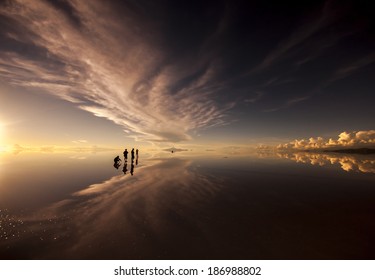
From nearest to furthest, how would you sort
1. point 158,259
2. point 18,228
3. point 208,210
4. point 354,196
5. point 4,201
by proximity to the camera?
point 158,259, point 18,228, point 208,210, point 4,201, point 354,196

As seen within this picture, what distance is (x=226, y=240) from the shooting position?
343 inches

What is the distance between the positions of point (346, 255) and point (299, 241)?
1.60 metres

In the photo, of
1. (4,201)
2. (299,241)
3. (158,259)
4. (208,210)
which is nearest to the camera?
(158,259)

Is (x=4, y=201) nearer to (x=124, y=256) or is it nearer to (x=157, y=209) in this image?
(x=157, y=209)

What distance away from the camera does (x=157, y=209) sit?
12.9 metres

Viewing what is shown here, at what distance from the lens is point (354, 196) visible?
52.5 feet

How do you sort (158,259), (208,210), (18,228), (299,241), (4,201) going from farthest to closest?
1. (4,201)
2. (208,210)
3. (18,228)
4. (299,241)
5. (158,259)

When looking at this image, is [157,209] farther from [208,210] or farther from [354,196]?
[354,196]

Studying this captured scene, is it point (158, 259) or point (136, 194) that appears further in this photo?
point (136, 194)

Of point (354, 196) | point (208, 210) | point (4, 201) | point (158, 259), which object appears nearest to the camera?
point (158, 259)

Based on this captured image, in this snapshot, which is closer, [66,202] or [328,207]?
[328,207]

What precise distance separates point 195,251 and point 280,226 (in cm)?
507

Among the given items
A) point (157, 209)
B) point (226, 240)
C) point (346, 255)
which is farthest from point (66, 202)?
point (346, 255)

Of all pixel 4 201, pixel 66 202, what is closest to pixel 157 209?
pixel 66 202
